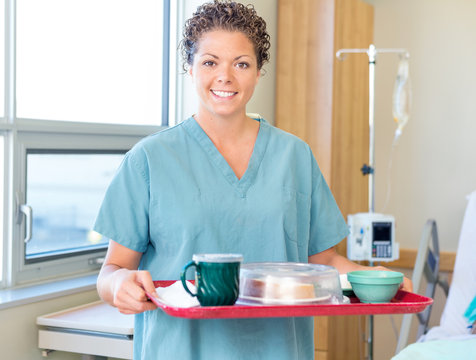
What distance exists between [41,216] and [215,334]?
138cm

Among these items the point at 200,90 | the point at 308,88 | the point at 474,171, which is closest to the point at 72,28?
the point at 308,88

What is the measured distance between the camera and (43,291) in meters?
2.25

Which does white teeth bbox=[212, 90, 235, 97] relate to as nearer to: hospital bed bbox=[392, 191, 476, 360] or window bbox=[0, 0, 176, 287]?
Answer: window bbox=[0, 0, 176, 287]

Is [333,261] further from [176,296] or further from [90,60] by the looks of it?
[90,60]

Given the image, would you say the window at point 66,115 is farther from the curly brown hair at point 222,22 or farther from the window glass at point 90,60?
the curly brown hair at point 222,22

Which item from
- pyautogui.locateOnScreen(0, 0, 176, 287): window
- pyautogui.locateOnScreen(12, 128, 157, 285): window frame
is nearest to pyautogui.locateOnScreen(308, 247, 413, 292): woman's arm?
pyautogui.locateOnScreen(0, 0, 176, 287): window

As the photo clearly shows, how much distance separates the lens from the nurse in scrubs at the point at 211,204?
1257 millimetres

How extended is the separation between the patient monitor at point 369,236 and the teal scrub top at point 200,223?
178 centimetres

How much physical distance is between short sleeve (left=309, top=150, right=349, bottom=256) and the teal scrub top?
73 millimetres

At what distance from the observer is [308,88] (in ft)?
10.9

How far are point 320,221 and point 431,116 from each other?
266 cm

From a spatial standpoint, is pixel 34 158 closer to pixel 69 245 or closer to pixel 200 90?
pixel 69 245

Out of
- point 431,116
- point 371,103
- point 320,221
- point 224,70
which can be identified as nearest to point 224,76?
point 224,70

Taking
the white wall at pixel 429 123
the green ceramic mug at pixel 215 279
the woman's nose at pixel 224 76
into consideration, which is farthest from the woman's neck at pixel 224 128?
the white wall at pixel 429 123
